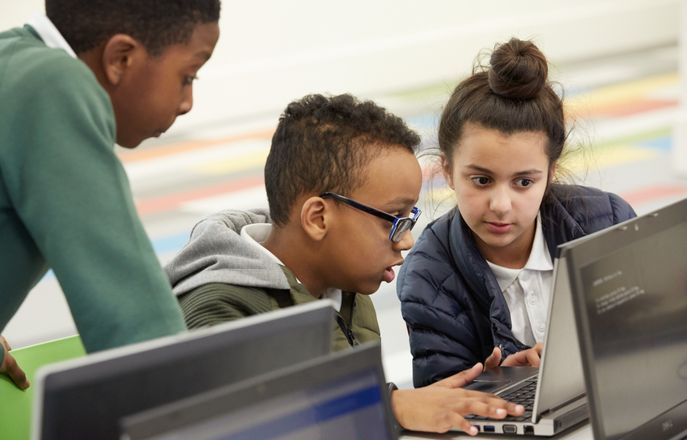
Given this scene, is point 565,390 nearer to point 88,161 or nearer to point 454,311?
point 454,311

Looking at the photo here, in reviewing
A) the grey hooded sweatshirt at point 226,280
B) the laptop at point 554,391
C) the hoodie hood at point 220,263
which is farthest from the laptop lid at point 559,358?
the hoodie hood at point 220,263

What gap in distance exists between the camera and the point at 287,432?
45.9 inches

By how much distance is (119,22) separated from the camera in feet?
5.50

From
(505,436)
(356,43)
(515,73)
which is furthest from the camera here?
(356,43)

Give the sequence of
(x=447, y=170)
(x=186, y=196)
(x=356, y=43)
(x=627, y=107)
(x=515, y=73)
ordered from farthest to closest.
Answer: (x=356, y=43) < (x=627, y=107) < (x=186, y=196) < (x=447, y=170) < (x=515, y=73)

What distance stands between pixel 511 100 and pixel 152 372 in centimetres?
157

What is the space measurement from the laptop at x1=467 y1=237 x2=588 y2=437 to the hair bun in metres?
0.80

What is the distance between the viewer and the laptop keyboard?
194 cm

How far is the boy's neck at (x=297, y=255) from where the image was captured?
2.27 metres

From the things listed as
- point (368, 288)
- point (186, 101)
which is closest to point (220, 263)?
point (368, 288)

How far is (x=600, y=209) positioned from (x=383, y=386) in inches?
61.3

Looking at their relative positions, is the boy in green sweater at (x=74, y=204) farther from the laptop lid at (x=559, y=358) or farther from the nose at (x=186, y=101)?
the laptop lid at (x=559, y=358)

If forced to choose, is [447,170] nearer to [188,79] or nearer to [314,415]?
[188,79]

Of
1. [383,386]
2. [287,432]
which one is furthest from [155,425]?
[383,386]
